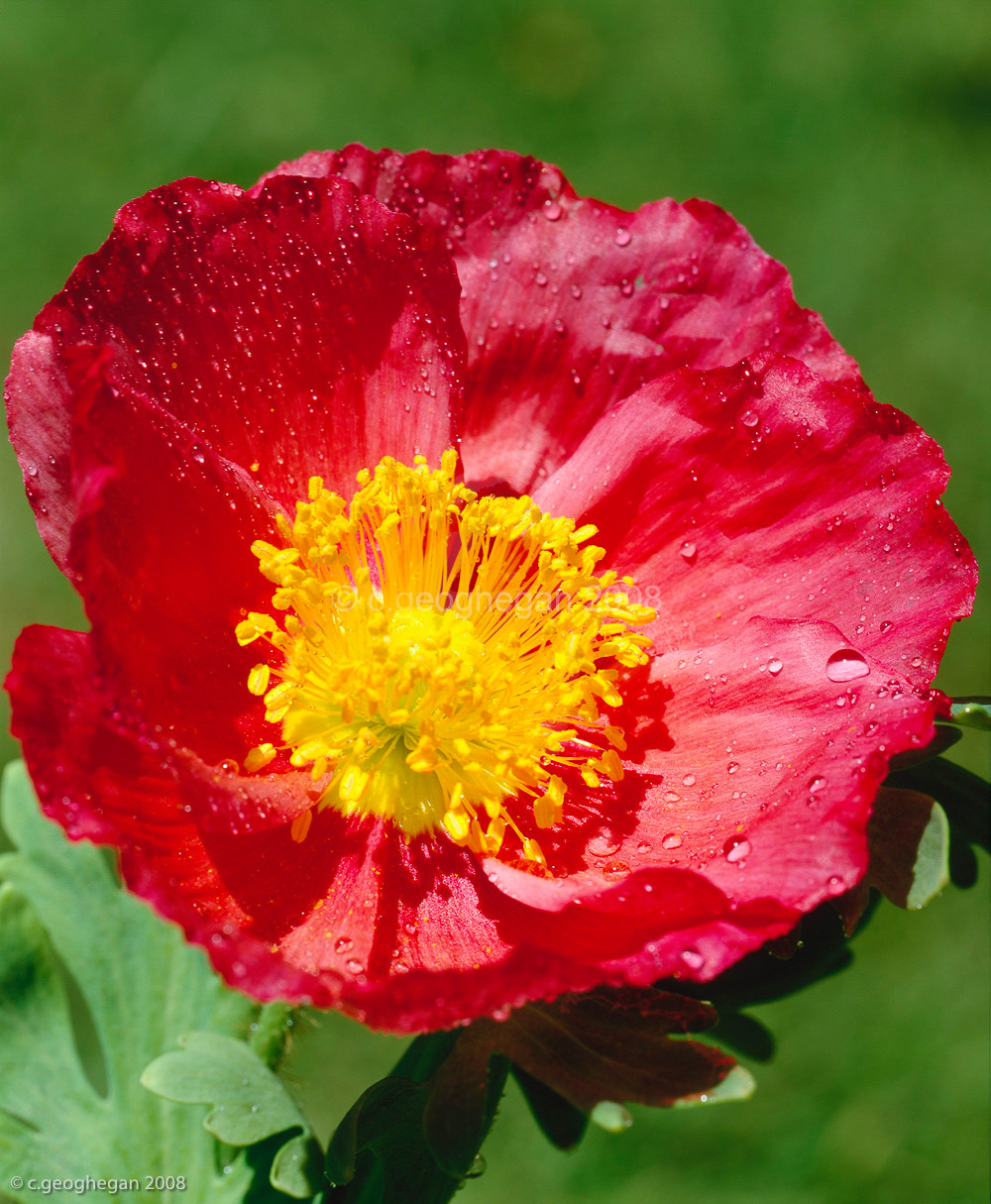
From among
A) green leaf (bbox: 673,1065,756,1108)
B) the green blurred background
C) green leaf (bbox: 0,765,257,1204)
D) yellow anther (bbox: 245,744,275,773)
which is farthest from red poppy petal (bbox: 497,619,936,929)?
the green blurred background

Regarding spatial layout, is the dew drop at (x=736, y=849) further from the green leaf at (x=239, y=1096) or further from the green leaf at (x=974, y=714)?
the green leaf at (x=239, y=1096)

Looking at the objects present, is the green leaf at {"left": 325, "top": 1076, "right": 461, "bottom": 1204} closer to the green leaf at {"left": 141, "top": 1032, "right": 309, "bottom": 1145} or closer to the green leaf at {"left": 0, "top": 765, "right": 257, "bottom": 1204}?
the green leaf at {"left": 141, "top": 1032, "right": 309, "bottom": 1145}

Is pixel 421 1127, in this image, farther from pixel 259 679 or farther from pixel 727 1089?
pixel 259 679

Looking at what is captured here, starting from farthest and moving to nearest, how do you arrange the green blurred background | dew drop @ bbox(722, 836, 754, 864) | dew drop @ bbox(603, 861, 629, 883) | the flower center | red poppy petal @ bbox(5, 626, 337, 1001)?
the green blurred background
the flower center
dew drop @ bbox(603, 861, 629, 883)
dew drop @ bbox(722, 836, 754, 864)
red poppy petal @ bbox(5, 626, 337, 1001)

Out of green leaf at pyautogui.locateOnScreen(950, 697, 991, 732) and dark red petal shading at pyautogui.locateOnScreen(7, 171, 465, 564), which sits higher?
dark red petal shading at pyautogui.locateOnScreen(7, 171, 465, 564)

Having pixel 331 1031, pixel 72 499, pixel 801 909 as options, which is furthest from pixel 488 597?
pixel 331 1031

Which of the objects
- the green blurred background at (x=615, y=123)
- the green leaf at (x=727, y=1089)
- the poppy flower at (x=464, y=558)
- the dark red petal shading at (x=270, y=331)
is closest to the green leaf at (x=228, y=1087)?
the poppy flower at (x=464, y=558)

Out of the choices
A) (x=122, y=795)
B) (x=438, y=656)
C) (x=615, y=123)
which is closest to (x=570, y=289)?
(x=438, y=656)
